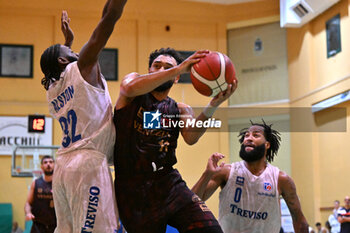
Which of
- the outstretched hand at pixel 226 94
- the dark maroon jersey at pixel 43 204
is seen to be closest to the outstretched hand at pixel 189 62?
the outstretched hand at pixel 226 94

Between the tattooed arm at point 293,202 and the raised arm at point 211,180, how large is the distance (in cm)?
65

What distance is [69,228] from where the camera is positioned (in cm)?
396

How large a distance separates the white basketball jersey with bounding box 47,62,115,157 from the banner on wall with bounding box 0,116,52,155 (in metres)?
12.3

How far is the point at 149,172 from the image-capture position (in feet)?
13.3

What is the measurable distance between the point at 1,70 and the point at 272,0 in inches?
376

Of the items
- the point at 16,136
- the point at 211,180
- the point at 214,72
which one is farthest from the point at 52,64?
the point at 16,136

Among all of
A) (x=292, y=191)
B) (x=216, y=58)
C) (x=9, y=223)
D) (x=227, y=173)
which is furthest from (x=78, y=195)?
(x=9, y=223)

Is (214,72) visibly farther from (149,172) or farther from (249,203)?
(249,203)

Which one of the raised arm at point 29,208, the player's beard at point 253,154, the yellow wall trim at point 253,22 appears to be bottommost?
the raised arm at point 29,208

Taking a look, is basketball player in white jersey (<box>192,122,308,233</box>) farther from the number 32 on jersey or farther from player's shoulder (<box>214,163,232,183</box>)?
the number 32 on jersey

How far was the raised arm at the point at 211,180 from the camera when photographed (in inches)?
192

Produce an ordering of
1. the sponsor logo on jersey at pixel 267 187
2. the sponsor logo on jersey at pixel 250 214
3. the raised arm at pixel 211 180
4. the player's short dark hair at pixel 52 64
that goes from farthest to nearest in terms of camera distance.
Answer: the sponsor logo on jersey at pixel 267 187, the sponsor logo on jersey at pixel 250 214, the raised arm at pixel 211 180, the player's short dark hair at pixel 52 64

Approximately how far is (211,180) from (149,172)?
187 centimetres

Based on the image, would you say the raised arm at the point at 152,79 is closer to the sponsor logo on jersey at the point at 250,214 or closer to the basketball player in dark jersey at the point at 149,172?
the basketball player in dark jersey at the point at 149,172
